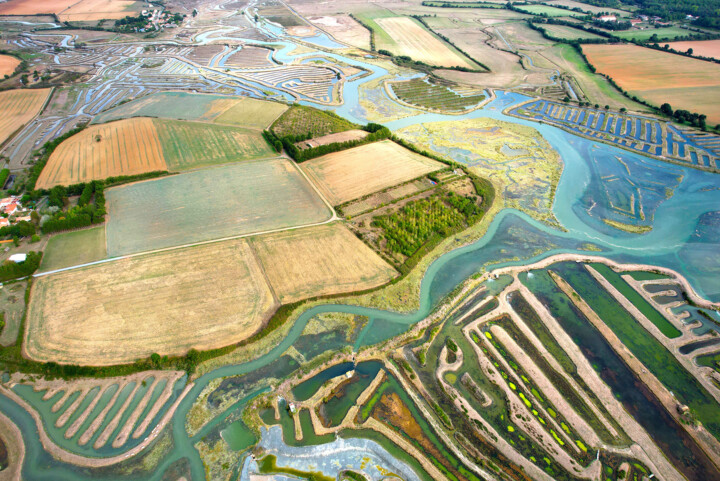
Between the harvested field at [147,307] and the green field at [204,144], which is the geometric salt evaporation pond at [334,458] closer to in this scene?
the harvested field at [147,307]

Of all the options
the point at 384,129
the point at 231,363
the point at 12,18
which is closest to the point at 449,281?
the point at 231,363

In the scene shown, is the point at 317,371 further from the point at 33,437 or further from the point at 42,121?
the point at 42,121

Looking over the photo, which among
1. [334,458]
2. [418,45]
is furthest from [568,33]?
[334,458]

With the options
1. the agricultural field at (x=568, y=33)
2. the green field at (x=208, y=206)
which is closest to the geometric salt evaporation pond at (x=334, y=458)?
the green field at (x=208, y=206)

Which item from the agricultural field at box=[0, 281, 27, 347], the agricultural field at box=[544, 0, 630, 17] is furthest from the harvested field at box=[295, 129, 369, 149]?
the agricultural field at box=[544, 0, 630, 17]

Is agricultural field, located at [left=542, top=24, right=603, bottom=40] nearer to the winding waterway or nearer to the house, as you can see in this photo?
the winding waterway

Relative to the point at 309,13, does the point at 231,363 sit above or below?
below

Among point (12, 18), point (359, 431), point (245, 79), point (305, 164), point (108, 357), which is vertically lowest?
point (359, 431)

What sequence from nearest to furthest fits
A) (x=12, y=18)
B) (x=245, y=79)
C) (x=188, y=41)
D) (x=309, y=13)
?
(x=245, y=79) → (x=188, y=41) → (x=12, y=18) → (x=309, y=13)
